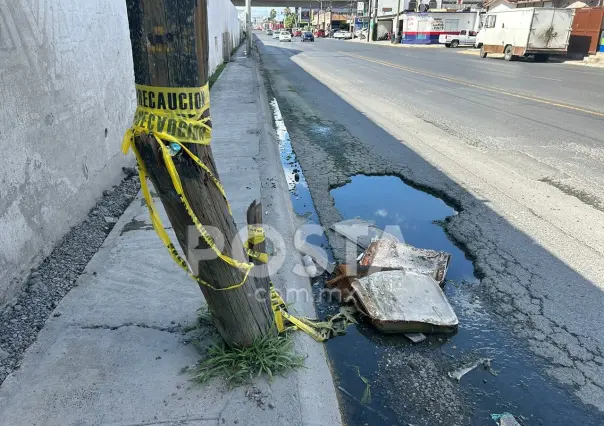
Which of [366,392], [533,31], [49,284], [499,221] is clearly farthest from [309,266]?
[533,31]

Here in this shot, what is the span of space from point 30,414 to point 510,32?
3045 centimetres

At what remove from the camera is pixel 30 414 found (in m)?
2.24

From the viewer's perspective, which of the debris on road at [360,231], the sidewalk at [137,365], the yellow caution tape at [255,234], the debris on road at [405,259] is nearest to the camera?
the sidewalk at [137,365]

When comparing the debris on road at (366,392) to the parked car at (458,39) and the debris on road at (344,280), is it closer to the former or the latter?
the debris on road at (344,280)

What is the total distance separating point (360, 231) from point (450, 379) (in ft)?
6.76

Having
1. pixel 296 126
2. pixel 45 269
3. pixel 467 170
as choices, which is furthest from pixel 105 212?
pixel 296 126

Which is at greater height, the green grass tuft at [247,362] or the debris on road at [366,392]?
the green grass tuft at [247,362]

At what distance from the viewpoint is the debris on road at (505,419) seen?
245 cm

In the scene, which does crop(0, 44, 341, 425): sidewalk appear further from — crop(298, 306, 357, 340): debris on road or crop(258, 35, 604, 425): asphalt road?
crop(258, 35, 604, 425): asphalt road

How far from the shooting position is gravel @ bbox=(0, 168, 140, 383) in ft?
9.07

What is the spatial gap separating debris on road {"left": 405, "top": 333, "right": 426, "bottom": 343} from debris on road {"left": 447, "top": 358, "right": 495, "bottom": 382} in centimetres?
32

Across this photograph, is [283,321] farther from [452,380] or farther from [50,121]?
[50,121]

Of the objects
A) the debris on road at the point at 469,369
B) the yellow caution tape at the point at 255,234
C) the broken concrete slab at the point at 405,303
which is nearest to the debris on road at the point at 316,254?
the broken concrete slab at the point at 405,303

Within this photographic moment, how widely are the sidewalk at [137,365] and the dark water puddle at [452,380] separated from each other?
28 cm
